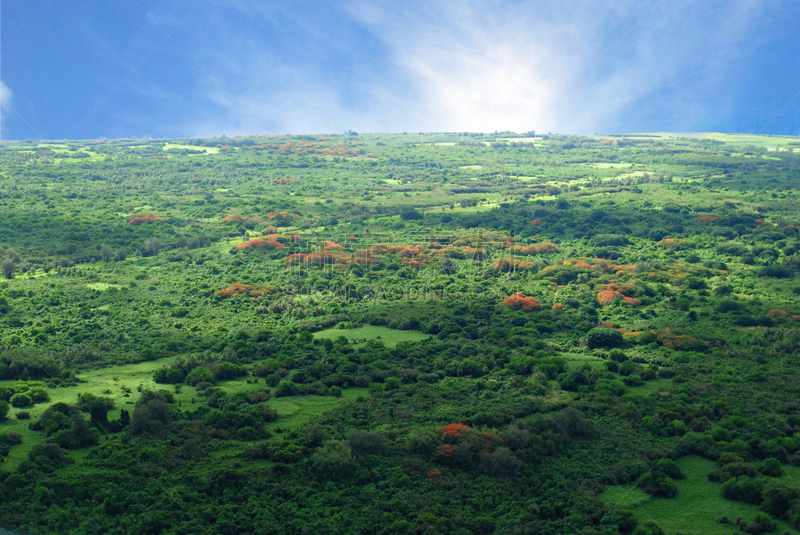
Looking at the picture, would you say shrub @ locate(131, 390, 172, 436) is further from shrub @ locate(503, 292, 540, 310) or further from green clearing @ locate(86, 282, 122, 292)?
shrub @ locate(503, 292, 540, 310)

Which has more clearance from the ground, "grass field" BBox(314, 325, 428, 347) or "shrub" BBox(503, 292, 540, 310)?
"shrub" BBox(503, 292, 540, 310)

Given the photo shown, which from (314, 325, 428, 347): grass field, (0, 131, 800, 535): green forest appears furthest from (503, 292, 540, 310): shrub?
(314, 325, 428, 347): grass field

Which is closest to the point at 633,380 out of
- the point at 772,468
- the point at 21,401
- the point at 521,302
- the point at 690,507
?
the point at 772,468

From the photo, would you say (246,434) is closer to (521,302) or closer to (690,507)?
(690,507)

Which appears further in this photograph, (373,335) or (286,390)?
(373,335)

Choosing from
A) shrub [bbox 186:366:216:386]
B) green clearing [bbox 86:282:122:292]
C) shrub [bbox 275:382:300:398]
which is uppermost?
green clearing [bbox 86:282:122:292]

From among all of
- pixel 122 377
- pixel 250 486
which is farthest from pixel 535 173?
pixel 250 486
